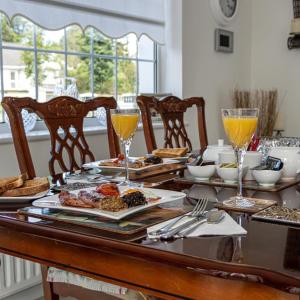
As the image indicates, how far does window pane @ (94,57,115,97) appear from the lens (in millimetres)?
3008

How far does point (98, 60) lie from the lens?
3.02 m

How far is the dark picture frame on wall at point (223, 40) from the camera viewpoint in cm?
370

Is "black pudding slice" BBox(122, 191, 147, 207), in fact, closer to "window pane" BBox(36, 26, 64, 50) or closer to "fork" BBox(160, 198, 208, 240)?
"fork" BBox(160, 198, 208, 240)

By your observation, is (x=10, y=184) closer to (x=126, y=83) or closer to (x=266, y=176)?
(x=266, y=176)

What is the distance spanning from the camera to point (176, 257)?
0.78 metres

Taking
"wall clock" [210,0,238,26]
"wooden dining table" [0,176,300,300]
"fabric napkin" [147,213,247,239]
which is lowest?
"wooden dining table" [0,176,300,300]

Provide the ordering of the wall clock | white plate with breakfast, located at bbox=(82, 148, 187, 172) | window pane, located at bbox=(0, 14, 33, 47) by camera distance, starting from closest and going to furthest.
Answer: white plate with breakfast, located at bbox=(82, 148, 187, 172) → window pane, located at bbox=(0, 14, 33, 47) → the wall clock

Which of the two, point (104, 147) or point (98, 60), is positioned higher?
point (98, 60)

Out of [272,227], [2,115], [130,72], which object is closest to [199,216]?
[272,227]

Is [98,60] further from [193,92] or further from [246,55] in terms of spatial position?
[246,55]

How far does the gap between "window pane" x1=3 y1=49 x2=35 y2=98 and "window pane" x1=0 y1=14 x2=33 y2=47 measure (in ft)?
0.15

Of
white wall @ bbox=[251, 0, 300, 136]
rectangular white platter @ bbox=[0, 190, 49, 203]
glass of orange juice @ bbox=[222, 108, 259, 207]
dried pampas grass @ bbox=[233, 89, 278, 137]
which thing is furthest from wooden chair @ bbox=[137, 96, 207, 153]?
white wall @ bbox=[251, 0, 300, 136]

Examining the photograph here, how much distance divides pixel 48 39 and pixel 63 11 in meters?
0.20

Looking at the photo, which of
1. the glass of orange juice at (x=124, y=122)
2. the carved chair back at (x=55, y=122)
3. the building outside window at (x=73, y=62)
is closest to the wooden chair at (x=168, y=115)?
the carved chair back at (x=55, y=122)
